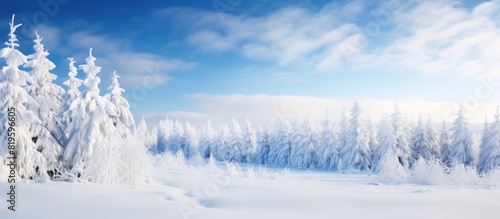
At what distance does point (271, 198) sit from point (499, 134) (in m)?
41.6

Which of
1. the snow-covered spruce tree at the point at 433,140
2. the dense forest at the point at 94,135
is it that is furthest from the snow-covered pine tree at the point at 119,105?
the snow-covered spruce tree at the point at 433,140

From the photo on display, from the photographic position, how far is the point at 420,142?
4900 centimetres

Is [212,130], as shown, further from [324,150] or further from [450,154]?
[450,154]

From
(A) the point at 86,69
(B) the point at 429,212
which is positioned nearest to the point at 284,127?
(A) the point at 86,69

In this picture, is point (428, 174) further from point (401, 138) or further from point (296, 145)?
point (296, 145)

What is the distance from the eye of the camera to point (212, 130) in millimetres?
87062

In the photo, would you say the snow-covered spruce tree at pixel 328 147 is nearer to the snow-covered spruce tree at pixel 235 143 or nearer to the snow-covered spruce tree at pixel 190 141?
the snow-covered spruce tree at pixel 235 143

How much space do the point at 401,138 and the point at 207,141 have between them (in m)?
49.2

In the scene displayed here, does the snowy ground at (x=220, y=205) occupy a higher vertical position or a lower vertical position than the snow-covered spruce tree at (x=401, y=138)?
lower

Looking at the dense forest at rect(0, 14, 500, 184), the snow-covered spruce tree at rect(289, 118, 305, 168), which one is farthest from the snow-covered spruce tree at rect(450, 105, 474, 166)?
the snow-covered spruce tree at rect(289, 118, 305, 168)

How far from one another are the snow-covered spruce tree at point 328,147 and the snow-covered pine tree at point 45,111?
42.7m

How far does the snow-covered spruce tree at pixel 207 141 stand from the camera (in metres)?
82.8

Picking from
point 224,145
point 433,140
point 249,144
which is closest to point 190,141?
point 224,145

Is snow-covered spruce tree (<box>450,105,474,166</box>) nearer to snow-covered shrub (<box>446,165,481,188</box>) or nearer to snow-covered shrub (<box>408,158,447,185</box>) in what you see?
snow-covered shrub (<box>408,158,447,185</box>)
